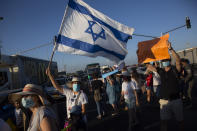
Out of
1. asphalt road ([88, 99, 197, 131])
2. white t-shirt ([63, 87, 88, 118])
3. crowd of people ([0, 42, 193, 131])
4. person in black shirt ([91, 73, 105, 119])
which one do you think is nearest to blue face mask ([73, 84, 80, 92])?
crowd of people ([0, 42, 193, 131])

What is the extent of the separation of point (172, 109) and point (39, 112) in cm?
289

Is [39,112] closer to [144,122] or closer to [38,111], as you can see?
[38,111]

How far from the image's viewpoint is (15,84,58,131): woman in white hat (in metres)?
1.76

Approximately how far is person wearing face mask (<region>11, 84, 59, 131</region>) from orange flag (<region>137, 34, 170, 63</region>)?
3037 mm

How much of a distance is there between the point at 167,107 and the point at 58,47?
2895mm

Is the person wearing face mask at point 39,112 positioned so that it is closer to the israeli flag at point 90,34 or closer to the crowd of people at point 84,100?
the crowd of people at point 84,100

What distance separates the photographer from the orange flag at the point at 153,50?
12.8 feet

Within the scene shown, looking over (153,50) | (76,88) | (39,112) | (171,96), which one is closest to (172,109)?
(171,96)

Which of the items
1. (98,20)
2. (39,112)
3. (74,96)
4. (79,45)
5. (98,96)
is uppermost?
(98,20)

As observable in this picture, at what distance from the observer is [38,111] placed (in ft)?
6.22

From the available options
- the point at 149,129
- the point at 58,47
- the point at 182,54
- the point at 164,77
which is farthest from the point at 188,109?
the point at 182,54

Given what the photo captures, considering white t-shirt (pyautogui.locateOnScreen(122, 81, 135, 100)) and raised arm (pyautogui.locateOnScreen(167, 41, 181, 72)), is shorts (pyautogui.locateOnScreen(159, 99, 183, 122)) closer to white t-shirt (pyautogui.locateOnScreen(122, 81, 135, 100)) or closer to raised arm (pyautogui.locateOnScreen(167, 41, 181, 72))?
raised arm (pyautogui.locateOnScreen(167, 41, 181, 72))

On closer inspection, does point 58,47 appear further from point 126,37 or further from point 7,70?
point 7,70

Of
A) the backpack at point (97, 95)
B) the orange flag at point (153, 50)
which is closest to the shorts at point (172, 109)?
the orange flag at point (153, 50)
